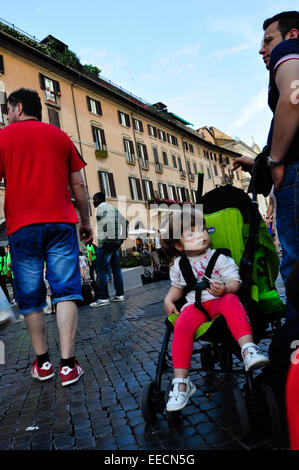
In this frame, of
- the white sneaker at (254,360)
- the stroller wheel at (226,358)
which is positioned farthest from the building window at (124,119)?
the white sneaker at (254,360)

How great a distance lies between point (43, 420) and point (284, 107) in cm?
217

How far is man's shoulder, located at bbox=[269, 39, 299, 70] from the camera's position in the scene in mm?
1948

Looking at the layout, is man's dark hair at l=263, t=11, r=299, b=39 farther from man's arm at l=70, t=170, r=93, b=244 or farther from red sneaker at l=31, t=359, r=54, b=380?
red sneaker at l=31, t=359, r=54, b=380

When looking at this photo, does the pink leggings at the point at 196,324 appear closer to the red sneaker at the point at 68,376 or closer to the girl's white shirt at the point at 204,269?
the girl's white shirt at the point at 204,269

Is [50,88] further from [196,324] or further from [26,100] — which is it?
[196,324]

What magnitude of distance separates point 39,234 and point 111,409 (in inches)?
52.3

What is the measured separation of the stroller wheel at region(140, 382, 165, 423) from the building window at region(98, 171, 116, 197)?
2425cm

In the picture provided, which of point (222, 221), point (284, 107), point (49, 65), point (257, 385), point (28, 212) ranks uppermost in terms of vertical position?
point (49, 65)

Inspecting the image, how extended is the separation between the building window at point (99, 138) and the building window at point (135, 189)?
361cm

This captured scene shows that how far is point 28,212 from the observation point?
285cm

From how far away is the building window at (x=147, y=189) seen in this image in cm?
3072
